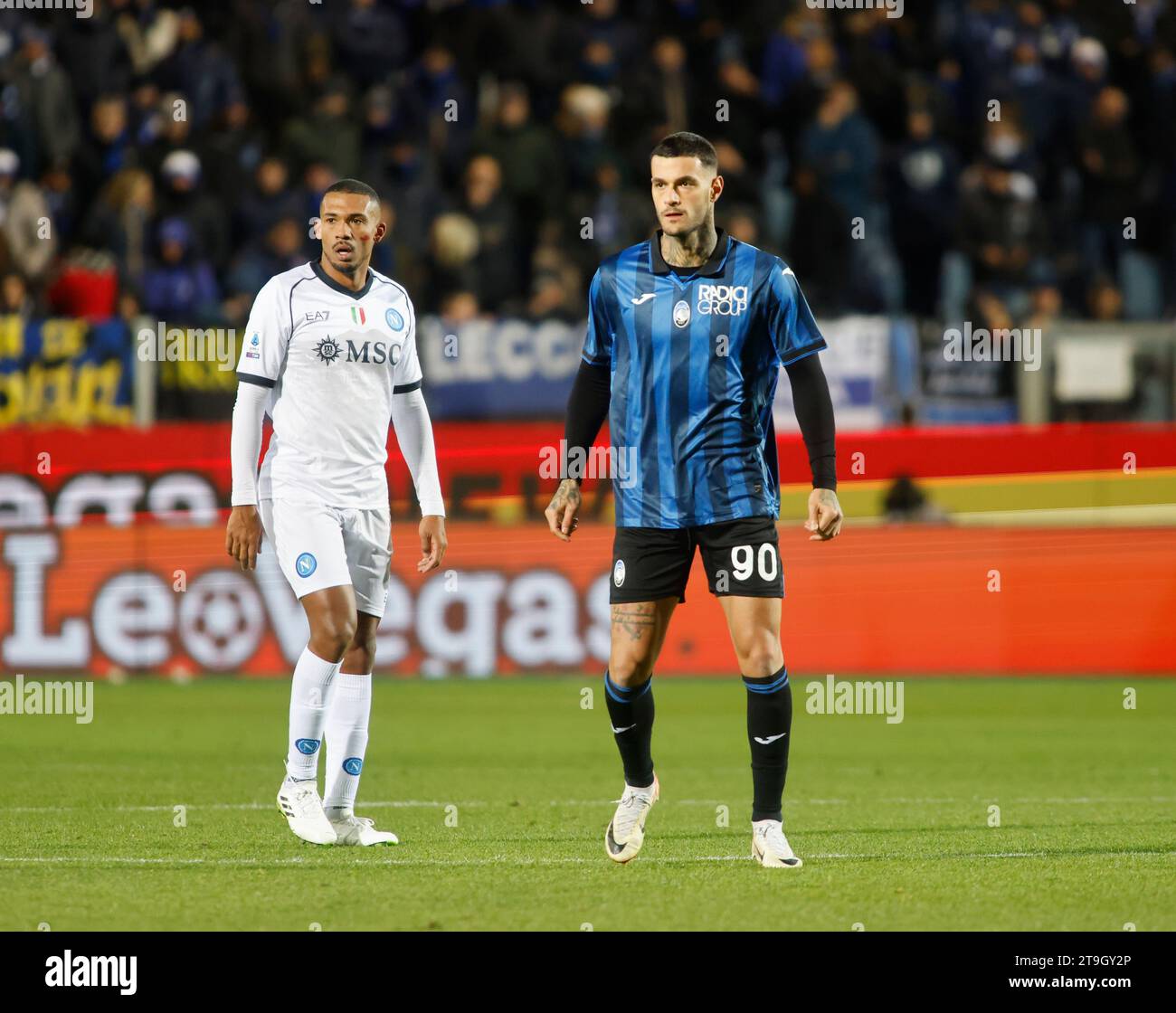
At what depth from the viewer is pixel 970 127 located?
19.3m

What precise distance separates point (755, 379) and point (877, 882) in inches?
68.3

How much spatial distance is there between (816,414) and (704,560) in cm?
63

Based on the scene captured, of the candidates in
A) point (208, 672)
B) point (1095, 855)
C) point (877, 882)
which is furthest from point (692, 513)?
point (208, 672)

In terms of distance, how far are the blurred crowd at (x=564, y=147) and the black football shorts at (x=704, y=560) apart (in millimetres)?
8908

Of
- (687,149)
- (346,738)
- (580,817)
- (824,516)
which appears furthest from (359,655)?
(687,149)

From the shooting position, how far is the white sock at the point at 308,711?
7.45 m

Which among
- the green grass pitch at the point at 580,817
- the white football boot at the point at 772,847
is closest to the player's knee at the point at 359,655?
the green grass pitch at the point at 580,817

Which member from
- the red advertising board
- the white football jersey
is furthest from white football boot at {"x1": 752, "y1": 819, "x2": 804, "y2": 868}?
the red advertising board

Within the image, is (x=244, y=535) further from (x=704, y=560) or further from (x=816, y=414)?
(x=816, y=414)

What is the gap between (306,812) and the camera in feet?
24.4

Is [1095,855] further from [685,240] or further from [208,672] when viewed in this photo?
[208,672]

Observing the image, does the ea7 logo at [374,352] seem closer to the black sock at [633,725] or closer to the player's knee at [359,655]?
the player's knee at [359,655]

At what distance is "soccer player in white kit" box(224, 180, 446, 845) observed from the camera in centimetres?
745

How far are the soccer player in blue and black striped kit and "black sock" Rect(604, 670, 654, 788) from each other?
0.18ft
